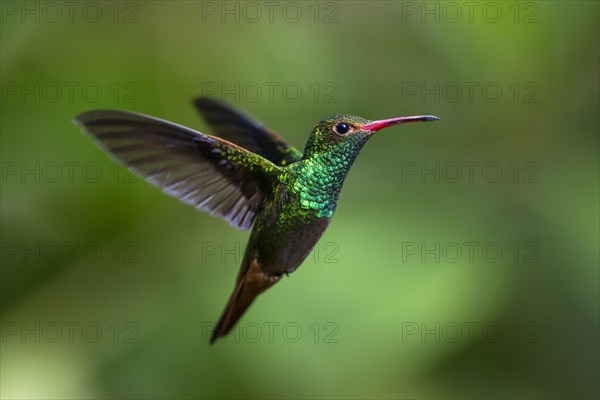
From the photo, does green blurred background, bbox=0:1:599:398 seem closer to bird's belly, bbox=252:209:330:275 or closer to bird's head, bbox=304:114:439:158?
bird's belly, bbox=252:209:330:275

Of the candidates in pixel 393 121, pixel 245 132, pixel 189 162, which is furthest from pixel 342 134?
pixel 245 132

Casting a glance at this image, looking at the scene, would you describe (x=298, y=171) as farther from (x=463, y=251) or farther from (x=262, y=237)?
(x=463, y=251)

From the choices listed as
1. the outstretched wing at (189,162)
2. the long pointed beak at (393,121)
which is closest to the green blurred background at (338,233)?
the outstretched wing at (189,162)

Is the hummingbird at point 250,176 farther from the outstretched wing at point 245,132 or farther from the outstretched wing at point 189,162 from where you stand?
the outstretched wing at point 245,132

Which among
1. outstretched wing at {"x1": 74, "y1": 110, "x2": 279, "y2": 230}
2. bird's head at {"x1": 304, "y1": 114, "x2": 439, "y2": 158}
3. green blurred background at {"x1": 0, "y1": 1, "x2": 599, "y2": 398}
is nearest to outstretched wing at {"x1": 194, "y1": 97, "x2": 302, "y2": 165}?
outstretched wing at {"x1": 74, "y1": 110, "x2": 279, "y2": 230}

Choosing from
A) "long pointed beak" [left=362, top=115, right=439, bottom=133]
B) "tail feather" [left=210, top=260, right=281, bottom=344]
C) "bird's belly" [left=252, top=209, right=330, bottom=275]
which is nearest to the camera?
"long pointed beak" [left=362, top=115, right=439, bottom=133]

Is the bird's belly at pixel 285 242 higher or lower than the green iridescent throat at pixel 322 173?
lower

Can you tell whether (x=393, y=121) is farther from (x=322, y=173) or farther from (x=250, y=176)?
(x=250, y=176)
